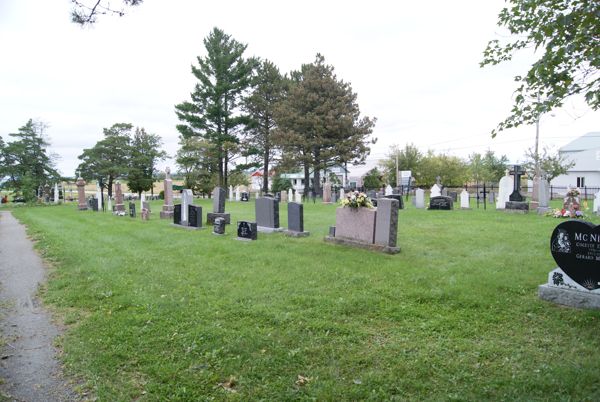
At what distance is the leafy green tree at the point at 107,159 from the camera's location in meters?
42.9

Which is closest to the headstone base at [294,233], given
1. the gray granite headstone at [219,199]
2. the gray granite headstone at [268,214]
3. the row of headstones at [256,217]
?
the row of headstones at [256,217]

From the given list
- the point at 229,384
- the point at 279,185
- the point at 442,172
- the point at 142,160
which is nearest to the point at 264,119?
the point at 279,185

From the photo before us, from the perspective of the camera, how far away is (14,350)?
4469mm

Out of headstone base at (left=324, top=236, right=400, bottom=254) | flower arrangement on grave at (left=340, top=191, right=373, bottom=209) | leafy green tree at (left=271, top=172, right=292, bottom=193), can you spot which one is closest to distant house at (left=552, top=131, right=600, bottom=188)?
leafy green tree at (left=271, top=172, right=292, bottom=193)

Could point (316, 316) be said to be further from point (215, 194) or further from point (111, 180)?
point (111, 180)

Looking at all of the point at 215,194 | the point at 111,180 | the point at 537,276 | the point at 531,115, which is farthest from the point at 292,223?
the point at 111,180

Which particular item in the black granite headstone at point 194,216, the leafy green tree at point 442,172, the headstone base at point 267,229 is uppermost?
the leafy green tree at point 442,172

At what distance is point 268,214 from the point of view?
1270 cm

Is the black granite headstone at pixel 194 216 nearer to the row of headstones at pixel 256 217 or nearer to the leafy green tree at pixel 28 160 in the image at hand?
the row of headstones at pixel 256 217

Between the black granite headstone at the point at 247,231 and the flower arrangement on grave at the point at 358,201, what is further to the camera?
the black granite headstone at the point at 247,231

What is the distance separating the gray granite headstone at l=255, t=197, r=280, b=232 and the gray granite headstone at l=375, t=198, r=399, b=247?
4.13 m

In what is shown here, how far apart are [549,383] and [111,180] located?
4712 cm

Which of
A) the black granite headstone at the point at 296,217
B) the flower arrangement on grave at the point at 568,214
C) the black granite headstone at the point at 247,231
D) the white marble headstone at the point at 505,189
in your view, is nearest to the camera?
the black granite headstone at the point at 247,231

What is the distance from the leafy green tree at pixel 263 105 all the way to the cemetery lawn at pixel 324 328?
32.4 meters
